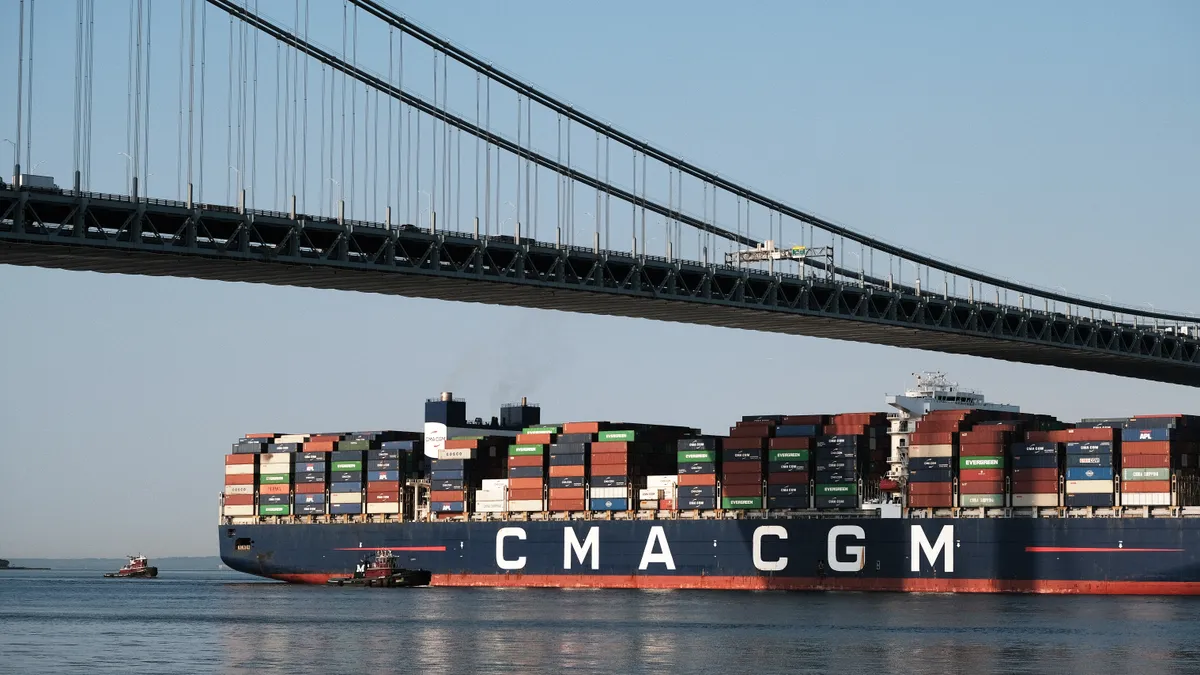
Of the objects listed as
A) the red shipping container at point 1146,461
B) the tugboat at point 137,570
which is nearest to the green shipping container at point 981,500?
the red shipping container at point 1146,461

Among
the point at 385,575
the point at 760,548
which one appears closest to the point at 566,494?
the point at 760,548

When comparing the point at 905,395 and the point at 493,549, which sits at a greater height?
the point at 905,395

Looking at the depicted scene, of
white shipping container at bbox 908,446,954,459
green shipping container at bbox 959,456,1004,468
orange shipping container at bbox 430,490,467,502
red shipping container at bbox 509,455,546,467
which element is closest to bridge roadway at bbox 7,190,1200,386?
white shipping container at bbox 908,446,954,459

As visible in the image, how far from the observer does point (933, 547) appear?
78.0 metres

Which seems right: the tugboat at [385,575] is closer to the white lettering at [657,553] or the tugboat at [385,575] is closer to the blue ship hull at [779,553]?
the blue ship hull at [779,553]

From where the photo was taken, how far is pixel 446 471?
305ft

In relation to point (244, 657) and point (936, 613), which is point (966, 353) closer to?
point (936, 613)

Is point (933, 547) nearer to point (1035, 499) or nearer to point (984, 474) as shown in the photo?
point (984, 474)

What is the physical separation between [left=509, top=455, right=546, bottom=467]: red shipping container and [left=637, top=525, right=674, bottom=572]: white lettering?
6.98 m

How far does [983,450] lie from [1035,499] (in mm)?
2877

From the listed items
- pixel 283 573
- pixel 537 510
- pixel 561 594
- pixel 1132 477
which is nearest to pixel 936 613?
pixel 1132 477

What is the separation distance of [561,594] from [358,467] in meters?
18.4

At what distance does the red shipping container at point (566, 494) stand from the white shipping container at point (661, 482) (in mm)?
3258

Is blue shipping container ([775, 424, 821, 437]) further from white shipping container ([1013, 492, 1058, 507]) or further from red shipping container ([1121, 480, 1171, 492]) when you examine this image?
red shipping container ([1121, 480, 1171, 492])
